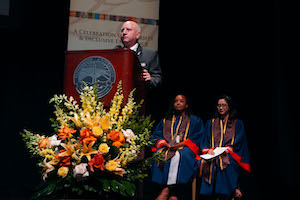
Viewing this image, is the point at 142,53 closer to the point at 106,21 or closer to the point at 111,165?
the point at 111,165

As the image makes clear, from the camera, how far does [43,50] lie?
382 cm

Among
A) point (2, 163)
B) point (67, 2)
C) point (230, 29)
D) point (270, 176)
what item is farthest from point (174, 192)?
point (67, 2)

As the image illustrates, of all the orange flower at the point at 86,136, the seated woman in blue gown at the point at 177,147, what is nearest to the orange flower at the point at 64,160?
the orange flower at the point at 86,136

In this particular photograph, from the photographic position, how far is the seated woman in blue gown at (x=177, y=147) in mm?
3213

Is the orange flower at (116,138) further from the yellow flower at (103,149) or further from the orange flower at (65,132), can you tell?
the orange flower at (65,132)

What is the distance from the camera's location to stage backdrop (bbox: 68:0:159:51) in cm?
378

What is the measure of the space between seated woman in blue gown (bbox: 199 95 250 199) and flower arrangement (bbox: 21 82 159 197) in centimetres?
145

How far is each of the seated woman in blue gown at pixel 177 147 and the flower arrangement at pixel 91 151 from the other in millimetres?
1239

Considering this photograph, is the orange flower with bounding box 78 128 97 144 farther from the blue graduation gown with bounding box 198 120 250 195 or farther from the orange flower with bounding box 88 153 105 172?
the blue graduation gown with bounding box 198 120 250 195

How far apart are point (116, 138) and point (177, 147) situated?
1.63 meters

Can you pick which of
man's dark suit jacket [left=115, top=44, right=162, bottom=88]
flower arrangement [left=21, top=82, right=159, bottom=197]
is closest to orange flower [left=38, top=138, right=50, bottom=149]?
flower arrangement [left=21, top=82, right=159, bottom=197]

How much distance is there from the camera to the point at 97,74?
197cm

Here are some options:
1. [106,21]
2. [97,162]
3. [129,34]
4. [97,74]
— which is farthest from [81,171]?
[106,21]

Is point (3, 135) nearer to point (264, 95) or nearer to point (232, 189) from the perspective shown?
point (232, 189)
